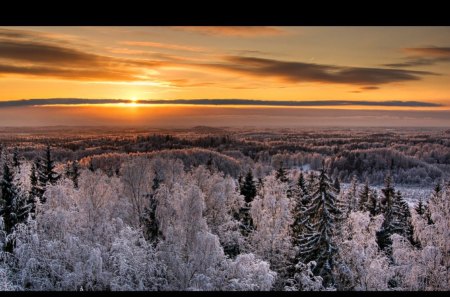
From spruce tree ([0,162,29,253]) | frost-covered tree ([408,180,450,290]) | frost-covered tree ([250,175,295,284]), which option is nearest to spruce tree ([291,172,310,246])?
frost-covered tree ([250,175,295,284])

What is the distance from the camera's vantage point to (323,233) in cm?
1775

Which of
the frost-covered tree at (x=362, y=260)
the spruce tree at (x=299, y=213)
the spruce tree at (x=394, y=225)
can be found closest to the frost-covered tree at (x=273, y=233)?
the spruce tree at (x=299, y=213)

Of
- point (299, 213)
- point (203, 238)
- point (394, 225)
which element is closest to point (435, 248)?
point (299, 213)

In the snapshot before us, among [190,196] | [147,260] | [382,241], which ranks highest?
[190,196]

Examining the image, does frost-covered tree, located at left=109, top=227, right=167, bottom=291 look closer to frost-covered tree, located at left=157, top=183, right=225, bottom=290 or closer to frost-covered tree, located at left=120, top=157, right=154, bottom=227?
frost-covered tree, located at left=157, top=183, right=225, bottom=290

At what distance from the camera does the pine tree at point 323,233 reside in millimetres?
17641

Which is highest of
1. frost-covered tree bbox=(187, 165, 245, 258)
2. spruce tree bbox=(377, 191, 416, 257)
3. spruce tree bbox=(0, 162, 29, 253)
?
spruce tree bbox=(0, 162, 29, 253)

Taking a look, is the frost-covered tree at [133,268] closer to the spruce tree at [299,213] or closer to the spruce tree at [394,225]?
the spruce tree at [299,213]

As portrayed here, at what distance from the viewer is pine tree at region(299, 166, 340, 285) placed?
1764 cm

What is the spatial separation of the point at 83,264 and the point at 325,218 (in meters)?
10.5

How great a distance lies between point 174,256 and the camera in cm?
1462
